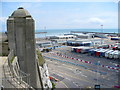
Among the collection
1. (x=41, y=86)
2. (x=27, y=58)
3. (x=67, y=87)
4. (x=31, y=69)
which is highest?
(x=27, y=58)

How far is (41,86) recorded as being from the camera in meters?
12.4

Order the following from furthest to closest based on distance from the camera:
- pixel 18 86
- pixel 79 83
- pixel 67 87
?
pixel 79 83, pixel 67 87, pixel 18 86

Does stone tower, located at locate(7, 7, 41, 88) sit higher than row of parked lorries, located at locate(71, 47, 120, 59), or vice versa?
stone tower, located at locate(7, 7, 41, 88)

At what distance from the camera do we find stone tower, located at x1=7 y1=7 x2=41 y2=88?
1023cm

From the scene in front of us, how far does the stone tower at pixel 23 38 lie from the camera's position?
33.6 feet

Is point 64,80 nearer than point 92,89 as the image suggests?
No

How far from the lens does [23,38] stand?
33.9 ft

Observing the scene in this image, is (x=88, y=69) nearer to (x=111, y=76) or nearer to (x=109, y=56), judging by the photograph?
(x=111, y=76)

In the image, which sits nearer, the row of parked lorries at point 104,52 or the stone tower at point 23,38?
the stone tower at point 23,38

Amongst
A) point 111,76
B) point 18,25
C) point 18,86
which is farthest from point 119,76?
point 18,86

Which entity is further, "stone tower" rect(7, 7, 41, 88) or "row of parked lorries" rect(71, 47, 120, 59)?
"row of parked lorries" rect(71, 47, 120, 59)

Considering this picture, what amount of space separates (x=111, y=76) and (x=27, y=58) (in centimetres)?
2121

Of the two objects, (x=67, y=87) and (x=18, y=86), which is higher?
(x=18, y=86)

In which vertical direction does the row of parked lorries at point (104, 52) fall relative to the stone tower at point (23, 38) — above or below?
below
